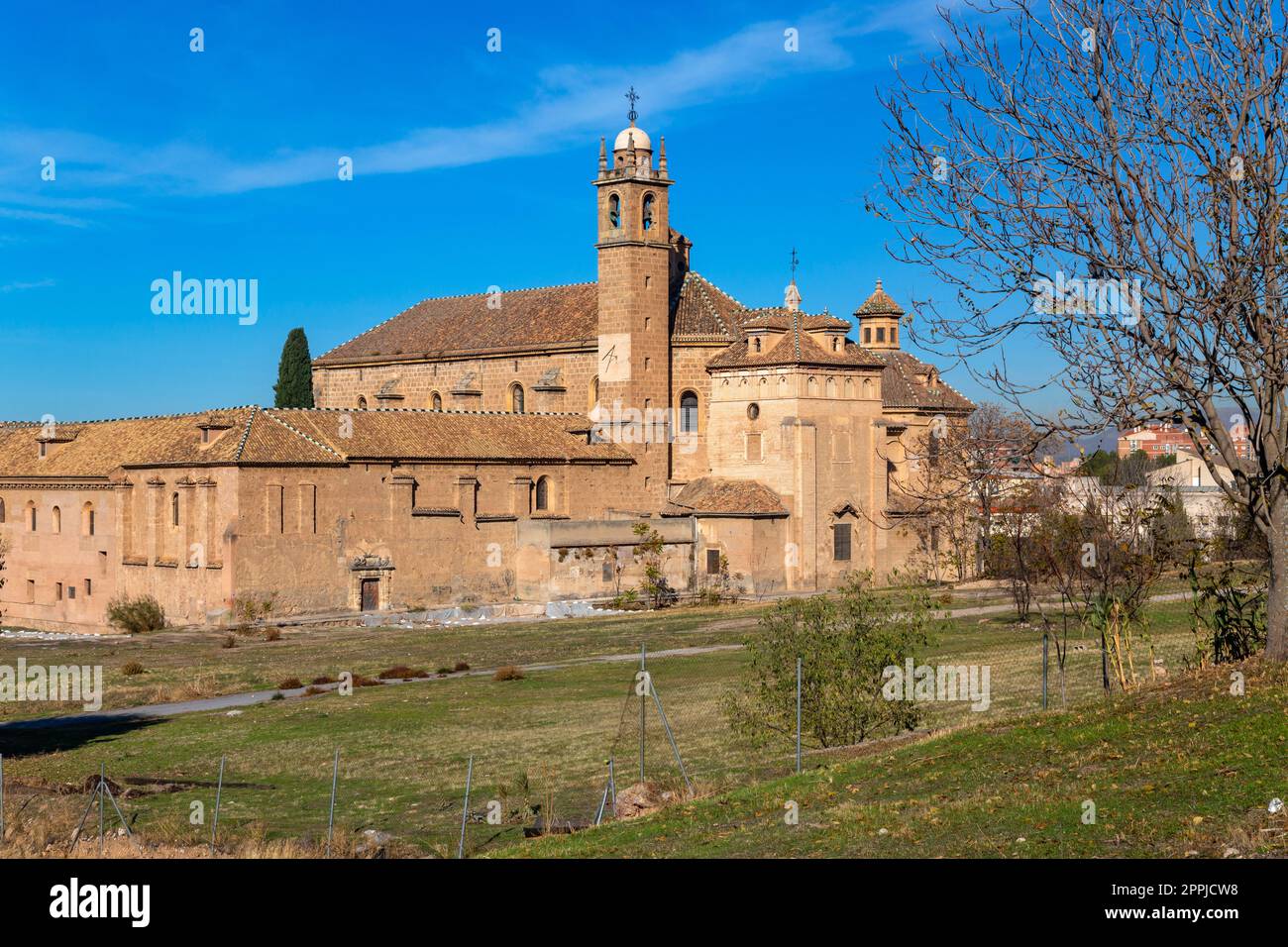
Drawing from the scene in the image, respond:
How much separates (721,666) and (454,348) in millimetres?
36008

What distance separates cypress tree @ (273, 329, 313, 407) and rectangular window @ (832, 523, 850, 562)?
109 ft

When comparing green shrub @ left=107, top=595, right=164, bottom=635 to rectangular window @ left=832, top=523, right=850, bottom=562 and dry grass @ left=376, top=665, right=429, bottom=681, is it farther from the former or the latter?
rectangular window @ left=832, top=523, right=850, bottom=562

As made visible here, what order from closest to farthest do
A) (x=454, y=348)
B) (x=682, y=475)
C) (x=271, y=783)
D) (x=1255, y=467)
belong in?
1. (x=1255, y=467)
2. (x=271, y=783)
3. (x=682, y=475)
4. (x=454, y=348)

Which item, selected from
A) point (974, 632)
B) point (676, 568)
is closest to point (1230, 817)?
point (974, 632)

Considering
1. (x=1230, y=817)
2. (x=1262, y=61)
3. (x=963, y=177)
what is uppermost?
(x=1262, y=61)

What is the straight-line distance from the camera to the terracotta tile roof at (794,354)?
184 ft

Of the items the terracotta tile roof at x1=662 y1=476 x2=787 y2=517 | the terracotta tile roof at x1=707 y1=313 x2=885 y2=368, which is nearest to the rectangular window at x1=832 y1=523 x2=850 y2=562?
the terracotta tile roof at x1=662 y1=476 x2=787 y2=517

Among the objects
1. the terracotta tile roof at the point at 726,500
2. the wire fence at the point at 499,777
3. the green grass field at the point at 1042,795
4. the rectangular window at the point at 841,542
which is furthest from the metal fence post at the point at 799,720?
the rectangular window at the point at 841,542

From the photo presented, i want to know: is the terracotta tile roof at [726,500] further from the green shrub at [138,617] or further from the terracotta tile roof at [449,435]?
the green shrub at [138,617]

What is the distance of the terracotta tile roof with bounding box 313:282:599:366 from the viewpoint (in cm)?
6381

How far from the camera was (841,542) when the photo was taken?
57.4 m
